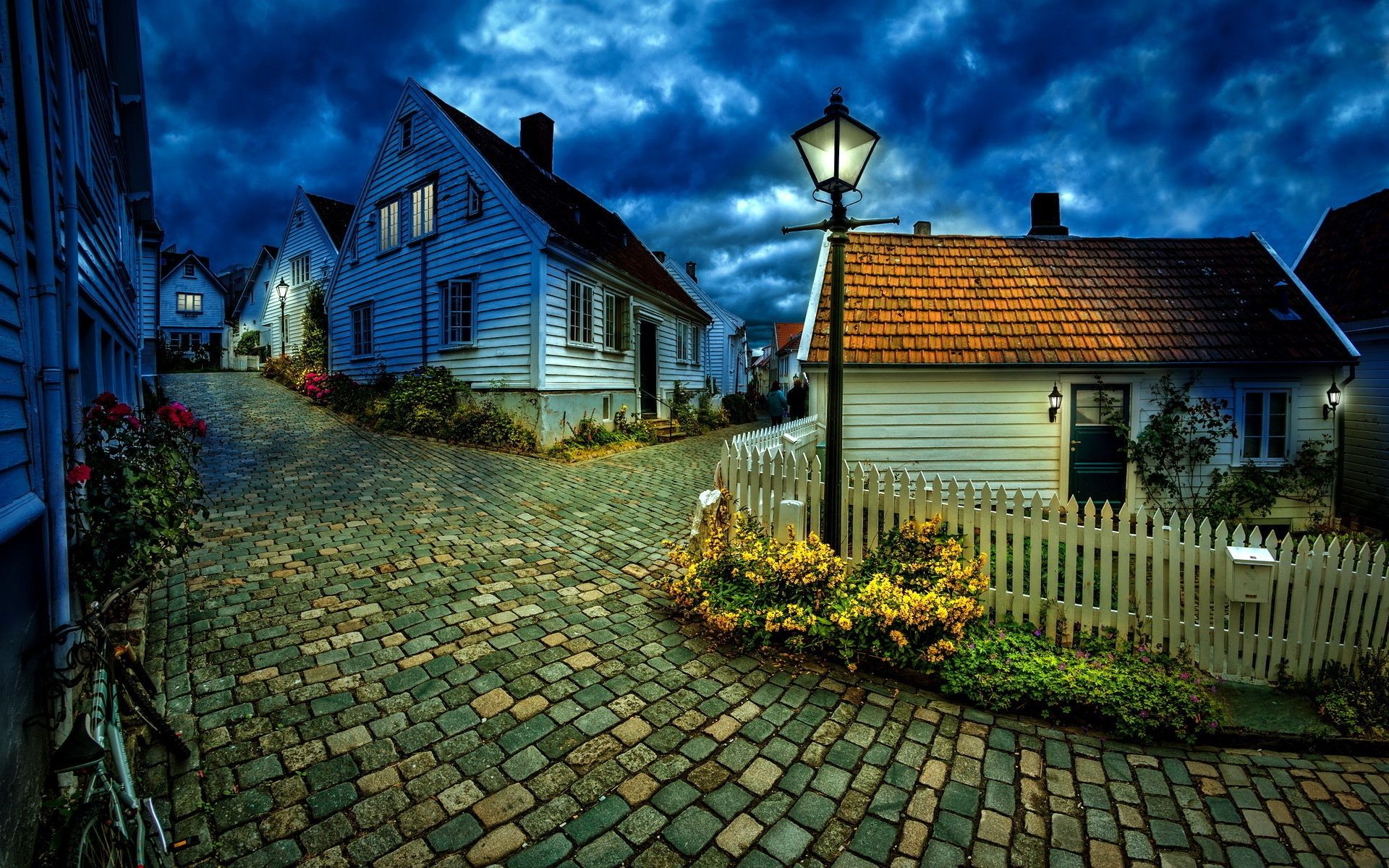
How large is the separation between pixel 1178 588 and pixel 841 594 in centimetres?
264

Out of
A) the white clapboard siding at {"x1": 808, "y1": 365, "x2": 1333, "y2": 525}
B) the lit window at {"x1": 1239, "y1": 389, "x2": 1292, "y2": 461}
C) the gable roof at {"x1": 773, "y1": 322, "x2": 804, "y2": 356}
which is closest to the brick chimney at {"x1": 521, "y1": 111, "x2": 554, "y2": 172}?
the white clapboard siding at {"x1": 808, "y1": 365, "x2": 1333, "y2": 525}

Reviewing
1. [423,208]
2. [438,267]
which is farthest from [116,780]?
[423,208]

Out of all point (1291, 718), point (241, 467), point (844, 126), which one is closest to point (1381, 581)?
point (1291, 718)

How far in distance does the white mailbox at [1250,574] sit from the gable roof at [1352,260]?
11633mm

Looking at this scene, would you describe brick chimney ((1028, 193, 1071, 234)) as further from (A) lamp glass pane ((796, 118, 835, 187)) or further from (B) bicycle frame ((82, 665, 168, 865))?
(B) bicycle frame ((82, 665, 168, 865))

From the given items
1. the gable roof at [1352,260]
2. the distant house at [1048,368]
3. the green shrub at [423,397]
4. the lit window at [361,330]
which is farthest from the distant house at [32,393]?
the gable roof at [1352,260]

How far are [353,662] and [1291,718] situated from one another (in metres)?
6.50

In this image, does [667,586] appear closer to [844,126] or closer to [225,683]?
[225,683]

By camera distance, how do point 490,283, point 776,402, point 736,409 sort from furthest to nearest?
point 736,409
point 776,402
point 490,283

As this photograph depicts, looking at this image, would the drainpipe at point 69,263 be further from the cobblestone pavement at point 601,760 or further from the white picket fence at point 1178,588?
the white picket fence at point 1178,588

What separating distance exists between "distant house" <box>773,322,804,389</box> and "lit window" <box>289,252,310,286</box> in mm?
37250

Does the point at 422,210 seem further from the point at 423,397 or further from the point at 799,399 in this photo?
the point at 799,399

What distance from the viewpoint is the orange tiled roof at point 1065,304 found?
10.1 m

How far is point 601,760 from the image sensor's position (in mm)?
3219
